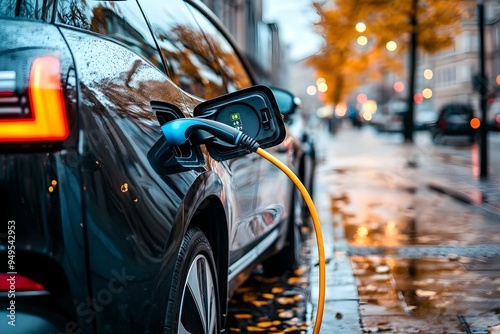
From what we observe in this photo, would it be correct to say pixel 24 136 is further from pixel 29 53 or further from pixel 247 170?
pixel 247 170

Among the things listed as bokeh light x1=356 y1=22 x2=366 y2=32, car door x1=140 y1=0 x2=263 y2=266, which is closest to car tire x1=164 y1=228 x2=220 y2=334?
car door x1=140 y1=0 x2=263 y2=266

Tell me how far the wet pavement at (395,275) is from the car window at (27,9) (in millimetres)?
2532

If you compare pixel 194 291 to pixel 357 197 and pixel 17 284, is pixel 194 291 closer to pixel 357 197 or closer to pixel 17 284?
pixel 17 284

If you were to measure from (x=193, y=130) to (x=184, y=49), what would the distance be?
3.92 ft

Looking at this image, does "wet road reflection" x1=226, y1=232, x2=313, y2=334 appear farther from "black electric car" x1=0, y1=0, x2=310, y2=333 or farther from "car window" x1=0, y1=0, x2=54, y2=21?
"car window" x1=0, y1=0, x2=54, y2=21

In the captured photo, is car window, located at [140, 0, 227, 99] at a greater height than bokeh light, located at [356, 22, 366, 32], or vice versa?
bokeh light, located at [356, 22, 366, 32]

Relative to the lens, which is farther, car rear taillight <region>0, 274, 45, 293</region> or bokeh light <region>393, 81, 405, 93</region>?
bokeh light <region>393, 81, 405, 93</region>

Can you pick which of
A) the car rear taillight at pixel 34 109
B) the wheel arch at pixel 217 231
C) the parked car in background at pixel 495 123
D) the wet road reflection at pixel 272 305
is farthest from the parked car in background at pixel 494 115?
the car rear taillight at pixel 34 109

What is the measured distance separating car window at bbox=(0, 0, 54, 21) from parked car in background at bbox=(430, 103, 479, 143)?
31105 mm

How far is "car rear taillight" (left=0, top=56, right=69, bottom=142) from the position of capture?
207cm

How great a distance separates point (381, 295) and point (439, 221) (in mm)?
3613

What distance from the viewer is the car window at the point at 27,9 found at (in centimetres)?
224

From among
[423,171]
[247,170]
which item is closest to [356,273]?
[247,170]

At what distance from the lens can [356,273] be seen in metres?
5.68
